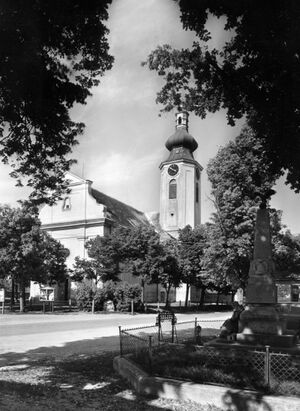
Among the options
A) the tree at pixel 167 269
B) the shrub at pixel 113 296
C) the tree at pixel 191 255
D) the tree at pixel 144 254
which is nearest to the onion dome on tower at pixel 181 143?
the tree at pixel 191 255

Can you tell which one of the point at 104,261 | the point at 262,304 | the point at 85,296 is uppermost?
the point at 104,261

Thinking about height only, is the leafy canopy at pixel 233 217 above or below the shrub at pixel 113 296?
above

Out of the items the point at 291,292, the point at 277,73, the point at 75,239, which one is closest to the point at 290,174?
the point at 277,73

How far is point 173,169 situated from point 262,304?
58.4 meters

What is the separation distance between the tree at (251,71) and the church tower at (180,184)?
189 feet

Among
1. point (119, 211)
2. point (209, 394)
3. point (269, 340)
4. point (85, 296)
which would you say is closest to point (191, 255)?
point (85, 296)

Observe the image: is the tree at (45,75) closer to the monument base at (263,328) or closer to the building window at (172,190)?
the monument base at (263,328)

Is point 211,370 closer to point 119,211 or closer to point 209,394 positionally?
point 209,394

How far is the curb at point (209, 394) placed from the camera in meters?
6.38

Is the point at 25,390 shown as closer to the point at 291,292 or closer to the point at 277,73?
the point at 277,73

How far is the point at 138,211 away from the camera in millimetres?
77812

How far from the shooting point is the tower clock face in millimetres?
70250

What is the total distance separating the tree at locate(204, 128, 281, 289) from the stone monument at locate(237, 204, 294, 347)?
15530mm

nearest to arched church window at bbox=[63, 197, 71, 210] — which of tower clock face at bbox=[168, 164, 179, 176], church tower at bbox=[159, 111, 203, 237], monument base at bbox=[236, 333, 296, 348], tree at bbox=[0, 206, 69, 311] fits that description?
church tower at bbox=[159, 111, 203, 237]
